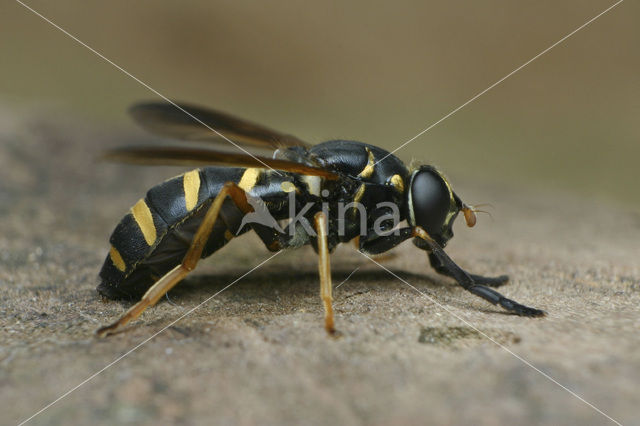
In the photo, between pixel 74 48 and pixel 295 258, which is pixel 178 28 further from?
pixel 295 258

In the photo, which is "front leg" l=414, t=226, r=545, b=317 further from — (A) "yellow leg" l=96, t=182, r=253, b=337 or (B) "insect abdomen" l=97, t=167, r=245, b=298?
(B) "insect abdomen" l=97, t=167, r=245, b=298

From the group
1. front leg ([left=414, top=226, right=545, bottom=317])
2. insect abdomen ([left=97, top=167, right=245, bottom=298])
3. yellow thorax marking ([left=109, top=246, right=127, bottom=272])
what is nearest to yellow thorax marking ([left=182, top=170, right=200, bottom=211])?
insect abdomen ([left=97, top=167, right=245, bottom=298])

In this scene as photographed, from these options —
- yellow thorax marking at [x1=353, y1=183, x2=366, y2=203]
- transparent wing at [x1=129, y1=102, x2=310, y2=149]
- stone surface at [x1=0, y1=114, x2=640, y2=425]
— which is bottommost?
stone surface at [x1=0, y1=114, x2=640, y2=425]

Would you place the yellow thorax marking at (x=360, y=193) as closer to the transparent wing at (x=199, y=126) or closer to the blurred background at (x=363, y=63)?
the transparent wing at (x=199, y=126)

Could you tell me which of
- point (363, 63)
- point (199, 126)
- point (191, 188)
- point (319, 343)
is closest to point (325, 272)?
point (319, 343)

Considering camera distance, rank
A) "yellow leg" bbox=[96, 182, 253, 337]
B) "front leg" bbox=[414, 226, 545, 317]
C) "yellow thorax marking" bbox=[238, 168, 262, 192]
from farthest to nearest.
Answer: "yellow thorax marking" bbox=[238, 168, 262, 192] → "front leg" bbox=[414, 226, 545, 317] → "yellow leg" bbox=[96, 182, 253, 337]

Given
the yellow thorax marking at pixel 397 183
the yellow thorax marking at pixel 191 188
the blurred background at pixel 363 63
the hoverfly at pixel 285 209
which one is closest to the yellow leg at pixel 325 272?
the hoverfly at pixel 285 209
